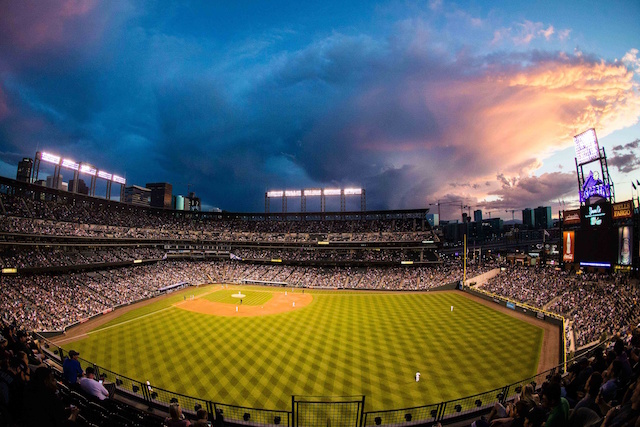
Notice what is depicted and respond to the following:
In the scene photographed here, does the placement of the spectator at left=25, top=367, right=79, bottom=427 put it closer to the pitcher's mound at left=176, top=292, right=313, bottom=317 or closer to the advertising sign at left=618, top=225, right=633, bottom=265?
the pitcher's mound at left=176, top=292, right=313, bottom=317

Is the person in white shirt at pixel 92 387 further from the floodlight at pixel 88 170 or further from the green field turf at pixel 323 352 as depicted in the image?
the floodlight at pixel 88 170

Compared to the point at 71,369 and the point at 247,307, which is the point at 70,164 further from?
the point at 71,369

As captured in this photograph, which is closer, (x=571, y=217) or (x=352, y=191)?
(x=571, y=217)

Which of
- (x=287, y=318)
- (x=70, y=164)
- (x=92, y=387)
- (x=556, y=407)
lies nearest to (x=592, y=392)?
(x=556, y=407)

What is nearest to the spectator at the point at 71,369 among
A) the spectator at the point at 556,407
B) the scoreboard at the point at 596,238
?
the spectator at the point at 556,407

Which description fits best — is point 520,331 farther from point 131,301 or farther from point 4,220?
point 4,220

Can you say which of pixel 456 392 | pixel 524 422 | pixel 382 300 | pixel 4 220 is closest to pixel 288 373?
pixel 456 392

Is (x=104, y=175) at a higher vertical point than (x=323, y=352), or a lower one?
higher

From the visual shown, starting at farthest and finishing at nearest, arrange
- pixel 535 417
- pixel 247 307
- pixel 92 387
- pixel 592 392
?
pixel 247 307 < pixel 92 387 < pixel 592 392 < pixel 535 417
